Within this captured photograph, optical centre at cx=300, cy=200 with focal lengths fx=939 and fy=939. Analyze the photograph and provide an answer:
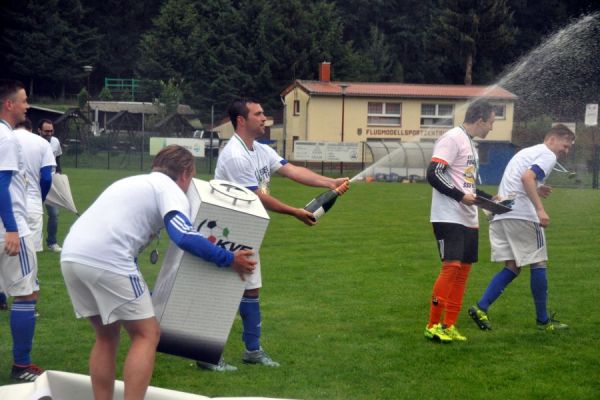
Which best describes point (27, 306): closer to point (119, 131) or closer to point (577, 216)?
point (577, 216)

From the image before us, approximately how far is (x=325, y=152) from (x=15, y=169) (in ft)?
124

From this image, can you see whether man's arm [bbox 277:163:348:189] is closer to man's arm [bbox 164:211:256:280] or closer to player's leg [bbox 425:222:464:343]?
player's leg [bbox 425:222:464:343]

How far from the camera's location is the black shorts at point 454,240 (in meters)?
8.20

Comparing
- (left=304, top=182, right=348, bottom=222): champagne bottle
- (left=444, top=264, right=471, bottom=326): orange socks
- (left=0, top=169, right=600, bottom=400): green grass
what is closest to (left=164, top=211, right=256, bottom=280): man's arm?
(left=0, top=169, right=600, bottom=400): green grass

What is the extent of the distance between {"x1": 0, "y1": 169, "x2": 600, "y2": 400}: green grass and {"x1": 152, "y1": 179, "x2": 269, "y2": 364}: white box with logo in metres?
0.92

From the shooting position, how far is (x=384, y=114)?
5781 cm

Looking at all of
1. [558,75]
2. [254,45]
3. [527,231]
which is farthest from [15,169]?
[254,45]

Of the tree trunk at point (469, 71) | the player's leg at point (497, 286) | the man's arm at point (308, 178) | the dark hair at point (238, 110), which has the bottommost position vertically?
the player's leg at point (497, 286)

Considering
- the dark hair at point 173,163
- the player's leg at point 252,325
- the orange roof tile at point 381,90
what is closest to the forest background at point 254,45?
the orange roof tile at point 381,90

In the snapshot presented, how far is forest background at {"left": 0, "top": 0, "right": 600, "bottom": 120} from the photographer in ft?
230

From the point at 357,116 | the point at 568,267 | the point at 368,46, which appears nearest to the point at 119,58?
the point at 368,46

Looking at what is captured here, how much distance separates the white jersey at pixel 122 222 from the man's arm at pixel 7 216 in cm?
143

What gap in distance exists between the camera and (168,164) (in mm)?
5551

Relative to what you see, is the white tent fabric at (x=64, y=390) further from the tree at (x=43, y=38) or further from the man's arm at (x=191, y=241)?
the tree at (x=43, y=38)
